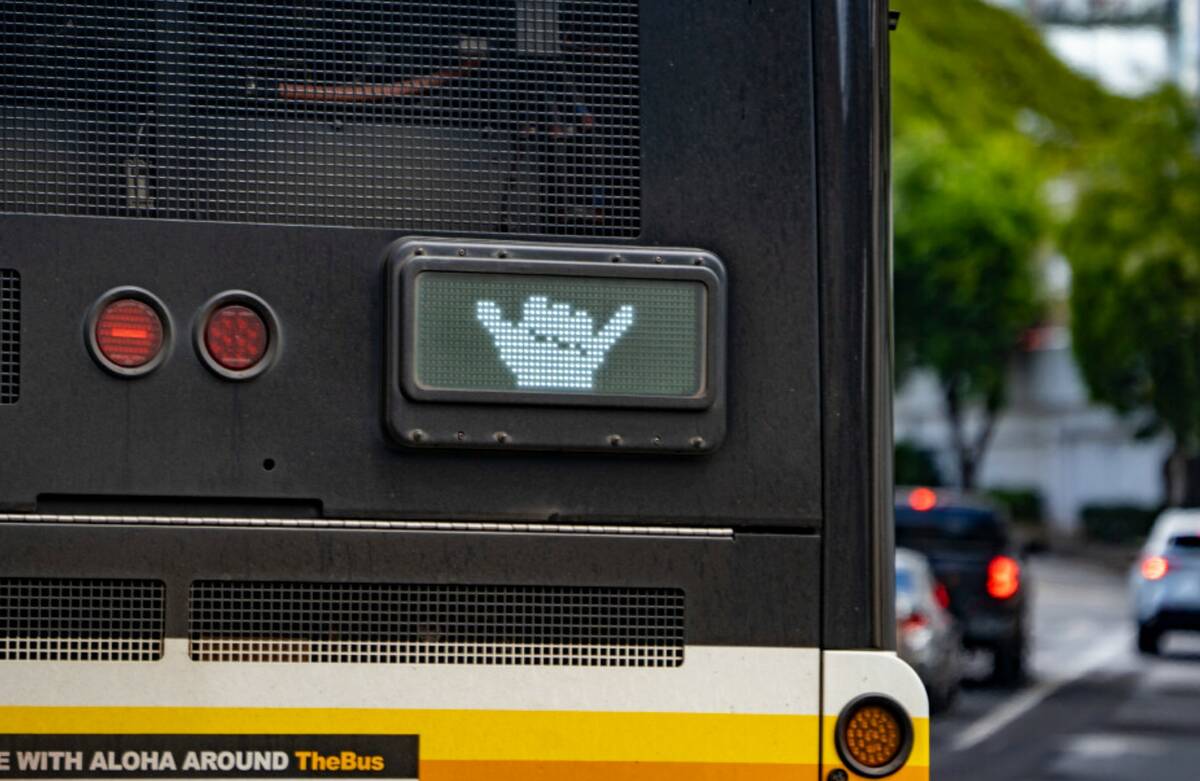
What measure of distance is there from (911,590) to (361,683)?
13964mm

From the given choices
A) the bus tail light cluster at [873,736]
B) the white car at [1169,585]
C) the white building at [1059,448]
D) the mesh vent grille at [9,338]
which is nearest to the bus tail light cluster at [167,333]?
the mesh vent grille at [9,338]

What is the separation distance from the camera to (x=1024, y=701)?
20891mm

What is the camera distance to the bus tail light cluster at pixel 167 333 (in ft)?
13.1

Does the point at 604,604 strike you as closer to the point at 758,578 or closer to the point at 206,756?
the point at 758,578

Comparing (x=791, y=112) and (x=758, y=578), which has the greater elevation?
(x=791, y=112)

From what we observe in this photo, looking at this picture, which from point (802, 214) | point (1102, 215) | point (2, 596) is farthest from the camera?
point (1102, 215)

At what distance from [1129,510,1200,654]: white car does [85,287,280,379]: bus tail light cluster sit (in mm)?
23153

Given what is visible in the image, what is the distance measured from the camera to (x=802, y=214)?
4.26 meters

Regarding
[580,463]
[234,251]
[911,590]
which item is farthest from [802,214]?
[911,590]

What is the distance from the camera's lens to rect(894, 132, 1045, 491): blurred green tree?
5959cm

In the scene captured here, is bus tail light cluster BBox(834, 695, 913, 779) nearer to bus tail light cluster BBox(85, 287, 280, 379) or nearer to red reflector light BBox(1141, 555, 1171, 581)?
bus tail light cluster BBox(85, 287, 280, 379)

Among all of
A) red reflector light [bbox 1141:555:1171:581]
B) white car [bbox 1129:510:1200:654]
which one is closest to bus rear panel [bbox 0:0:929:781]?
white car [bbox 1129:510:1200:654]

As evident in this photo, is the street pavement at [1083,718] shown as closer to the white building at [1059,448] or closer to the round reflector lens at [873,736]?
the round reflector lens at [873,736]

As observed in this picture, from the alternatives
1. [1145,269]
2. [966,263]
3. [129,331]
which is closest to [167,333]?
[129,331]
